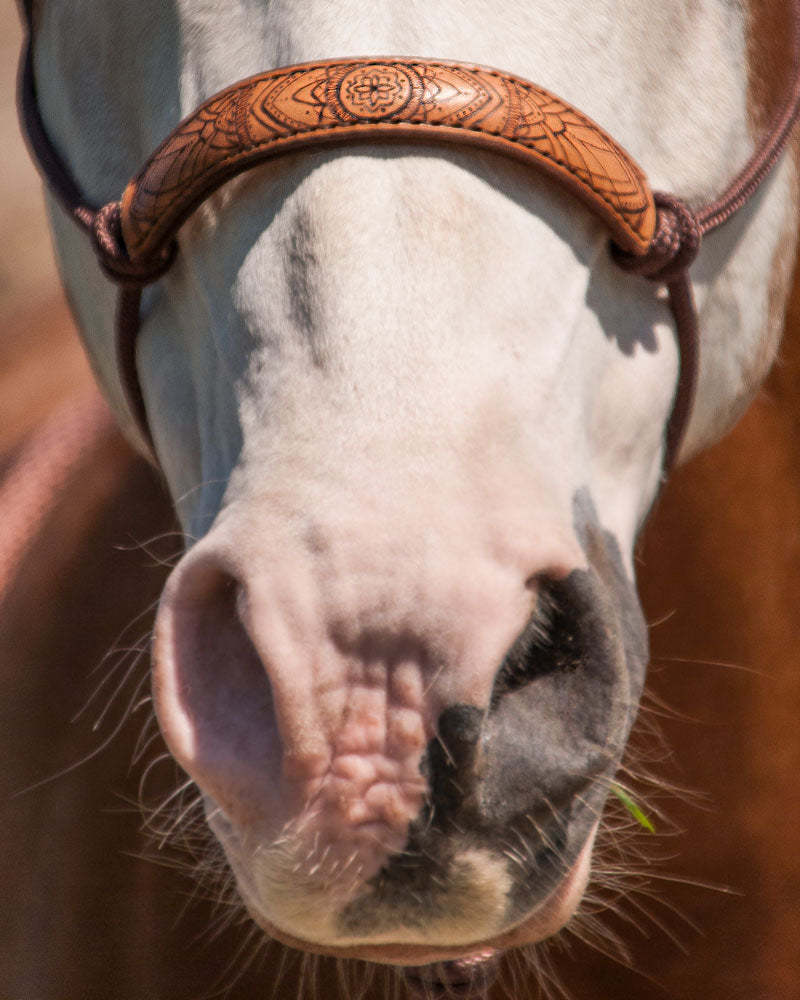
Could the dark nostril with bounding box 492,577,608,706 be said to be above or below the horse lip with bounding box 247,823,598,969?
above

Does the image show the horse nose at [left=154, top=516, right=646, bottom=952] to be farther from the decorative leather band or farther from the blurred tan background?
the blurred tan background

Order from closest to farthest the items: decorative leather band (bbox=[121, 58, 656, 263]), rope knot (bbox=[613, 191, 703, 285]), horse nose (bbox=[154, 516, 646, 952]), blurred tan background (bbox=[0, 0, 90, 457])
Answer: horse nose (bbox=[154, 516, 646, 952]) < decorative leather band (bbox=[121, 58, 656, 263]) < rope knot (bbox=[613, 191, 703, 285]) < blurred tan background (bbox=[0, 0, 90, 457])

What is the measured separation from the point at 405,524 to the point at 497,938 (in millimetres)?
345

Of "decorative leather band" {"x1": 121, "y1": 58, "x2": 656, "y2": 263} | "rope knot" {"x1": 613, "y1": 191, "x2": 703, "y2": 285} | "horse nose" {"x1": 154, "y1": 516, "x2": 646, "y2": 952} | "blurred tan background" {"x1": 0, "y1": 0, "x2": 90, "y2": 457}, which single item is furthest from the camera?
"blurred tan background" {"x1": 0, "y1": 0, "x2": 90, "y2": 457}

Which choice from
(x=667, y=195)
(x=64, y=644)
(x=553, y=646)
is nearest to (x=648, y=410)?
(x=667, y=195)

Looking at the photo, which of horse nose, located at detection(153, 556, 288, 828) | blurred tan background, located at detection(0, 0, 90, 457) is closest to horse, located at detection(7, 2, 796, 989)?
horse nose, located at detection(153, 556, 288, 828)

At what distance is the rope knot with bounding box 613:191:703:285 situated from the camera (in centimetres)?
99

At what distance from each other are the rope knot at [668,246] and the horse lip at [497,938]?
1.52 ft

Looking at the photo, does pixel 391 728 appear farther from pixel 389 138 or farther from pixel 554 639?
pixel 389 138

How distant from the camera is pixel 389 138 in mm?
874

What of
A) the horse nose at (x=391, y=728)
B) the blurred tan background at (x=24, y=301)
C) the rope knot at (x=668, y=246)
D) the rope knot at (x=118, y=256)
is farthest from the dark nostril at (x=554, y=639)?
the blurred tan background at (x=24, y=301)

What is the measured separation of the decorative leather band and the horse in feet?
0.07

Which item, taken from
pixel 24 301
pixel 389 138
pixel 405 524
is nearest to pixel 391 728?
pixel 405 524

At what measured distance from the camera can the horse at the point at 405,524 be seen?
2.53 feet
